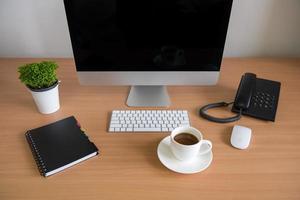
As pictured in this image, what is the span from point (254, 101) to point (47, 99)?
0.79m

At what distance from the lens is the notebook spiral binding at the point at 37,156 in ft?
2.47

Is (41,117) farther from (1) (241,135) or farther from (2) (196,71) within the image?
(1) (241,135)

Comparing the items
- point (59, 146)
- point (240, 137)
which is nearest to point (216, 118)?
point (240, 137)

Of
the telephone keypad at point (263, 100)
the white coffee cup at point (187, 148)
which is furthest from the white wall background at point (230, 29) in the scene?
the white coffee cup at point (187, 148)

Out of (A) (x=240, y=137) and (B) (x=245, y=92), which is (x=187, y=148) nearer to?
(A) (x=240, y=137)

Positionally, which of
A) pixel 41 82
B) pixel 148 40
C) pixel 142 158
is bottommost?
pixel 142 158

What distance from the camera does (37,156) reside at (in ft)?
2.60

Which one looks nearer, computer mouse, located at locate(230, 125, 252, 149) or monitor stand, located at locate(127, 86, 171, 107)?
computer mouse, located at locate(230, 125, 252, 149)

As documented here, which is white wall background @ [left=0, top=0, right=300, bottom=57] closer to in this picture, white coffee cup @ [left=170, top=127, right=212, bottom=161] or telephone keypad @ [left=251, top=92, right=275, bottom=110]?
telephone keypad @ [left=251, top=92, right=275, bottom=110]

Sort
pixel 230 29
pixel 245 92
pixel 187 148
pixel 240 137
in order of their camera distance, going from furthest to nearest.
Answer: pixel 230 29 < pixel 245 92 < pixel 240 137 < pixel 187 148

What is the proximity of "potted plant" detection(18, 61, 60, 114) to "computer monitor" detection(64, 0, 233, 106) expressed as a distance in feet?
0.36

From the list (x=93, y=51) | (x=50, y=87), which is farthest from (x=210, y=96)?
(x=50, y=87)

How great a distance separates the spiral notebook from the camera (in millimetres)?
770

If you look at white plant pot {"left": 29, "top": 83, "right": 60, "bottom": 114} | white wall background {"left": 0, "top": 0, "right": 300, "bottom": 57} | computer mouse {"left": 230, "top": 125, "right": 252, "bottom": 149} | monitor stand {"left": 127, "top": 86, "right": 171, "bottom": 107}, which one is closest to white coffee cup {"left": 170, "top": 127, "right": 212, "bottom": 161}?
computer mouse {"left": 230, "top": 125, "right": 252, "bottom": 149}
